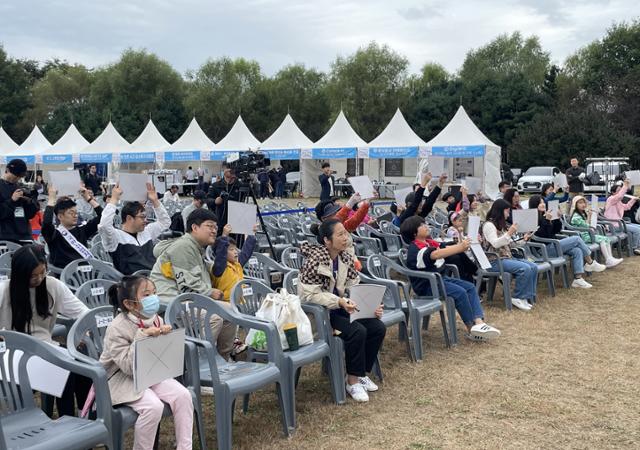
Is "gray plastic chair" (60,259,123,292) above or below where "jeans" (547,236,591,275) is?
above

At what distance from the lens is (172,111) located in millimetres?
47719

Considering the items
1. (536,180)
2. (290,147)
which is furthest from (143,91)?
(536,180)

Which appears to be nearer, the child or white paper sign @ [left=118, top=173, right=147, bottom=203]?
the child

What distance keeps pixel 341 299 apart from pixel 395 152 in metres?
18.8

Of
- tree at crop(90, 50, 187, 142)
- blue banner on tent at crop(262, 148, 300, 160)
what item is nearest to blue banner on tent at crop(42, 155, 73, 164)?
blue banner on tent at crop(262, 148, 300, 160)

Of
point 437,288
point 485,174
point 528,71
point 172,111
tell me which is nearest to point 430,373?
point 437,288

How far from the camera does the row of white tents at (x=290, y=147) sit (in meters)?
22.5

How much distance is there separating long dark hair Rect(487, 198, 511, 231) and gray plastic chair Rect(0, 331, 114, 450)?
573cm

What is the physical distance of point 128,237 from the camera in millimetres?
5844

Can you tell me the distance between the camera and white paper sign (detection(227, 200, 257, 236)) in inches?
220

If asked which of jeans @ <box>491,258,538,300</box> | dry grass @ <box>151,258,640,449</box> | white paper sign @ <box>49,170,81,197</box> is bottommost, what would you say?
dry grass @ <box>151,258,640,449</box>

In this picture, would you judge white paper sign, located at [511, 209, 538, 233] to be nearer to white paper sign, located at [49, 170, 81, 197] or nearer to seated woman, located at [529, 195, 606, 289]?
seated woman, located at [529, 195, 606, 289]

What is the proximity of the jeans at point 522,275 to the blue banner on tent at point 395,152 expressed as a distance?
15.2 m

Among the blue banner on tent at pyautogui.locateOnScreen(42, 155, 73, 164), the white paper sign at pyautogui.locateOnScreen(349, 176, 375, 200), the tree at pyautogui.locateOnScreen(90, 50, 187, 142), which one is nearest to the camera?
the white paper sign at pyautogui.locateOnScreen(349, 176, 375, 200)
